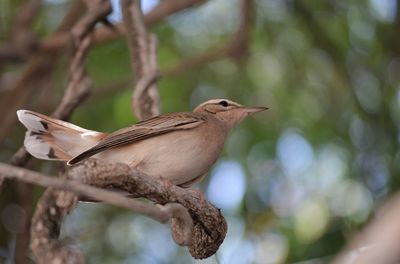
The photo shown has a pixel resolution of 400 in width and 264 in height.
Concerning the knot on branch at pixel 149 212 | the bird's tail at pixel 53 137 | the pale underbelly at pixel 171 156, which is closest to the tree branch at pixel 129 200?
the knot on branch at pixel 149 212

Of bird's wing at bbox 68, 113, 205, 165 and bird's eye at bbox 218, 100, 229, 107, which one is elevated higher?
bird's wing at bbox 68, 113, 205, 165

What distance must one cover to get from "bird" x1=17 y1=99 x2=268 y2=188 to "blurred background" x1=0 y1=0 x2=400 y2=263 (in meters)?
1.53

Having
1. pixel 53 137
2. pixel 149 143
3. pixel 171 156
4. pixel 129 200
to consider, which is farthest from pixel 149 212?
pixel 53 137

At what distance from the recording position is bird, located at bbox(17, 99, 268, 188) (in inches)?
201

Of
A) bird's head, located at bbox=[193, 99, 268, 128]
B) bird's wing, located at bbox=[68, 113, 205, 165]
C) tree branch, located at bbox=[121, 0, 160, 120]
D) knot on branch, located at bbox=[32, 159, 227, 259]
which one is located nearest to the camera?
knot on branch, located at bbox=[32, 159, 227, 259]

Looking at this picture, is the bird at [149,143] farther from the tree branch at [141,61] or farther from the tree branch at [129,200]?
the tree branch at [129,200]

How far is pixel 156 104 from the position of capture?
5.77m

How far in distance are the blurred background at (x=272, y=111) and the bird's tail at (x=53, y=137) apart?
1729mm

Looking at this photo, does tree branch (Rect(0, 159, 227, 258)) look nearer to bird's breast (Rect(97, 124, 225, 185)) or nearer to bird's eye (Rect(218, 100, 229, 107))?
bird's breast (Rect(97, 124, 225, 185))

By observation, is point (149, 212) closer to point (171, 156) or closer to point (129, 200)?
point (129, 200)

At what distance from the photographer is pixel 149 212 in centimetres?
264

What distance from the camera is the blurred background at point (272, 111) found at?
7.18 m

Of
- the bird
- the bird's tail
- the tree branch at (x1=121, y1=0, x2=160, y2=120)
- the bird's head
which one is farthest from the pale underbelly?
the bird's head

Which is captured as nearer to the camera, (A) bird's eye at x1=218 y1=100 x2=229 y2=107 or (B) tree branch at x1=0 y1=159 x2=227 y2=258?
(B) tree branch at x1=0 y1=159 x2=227 y2=258
